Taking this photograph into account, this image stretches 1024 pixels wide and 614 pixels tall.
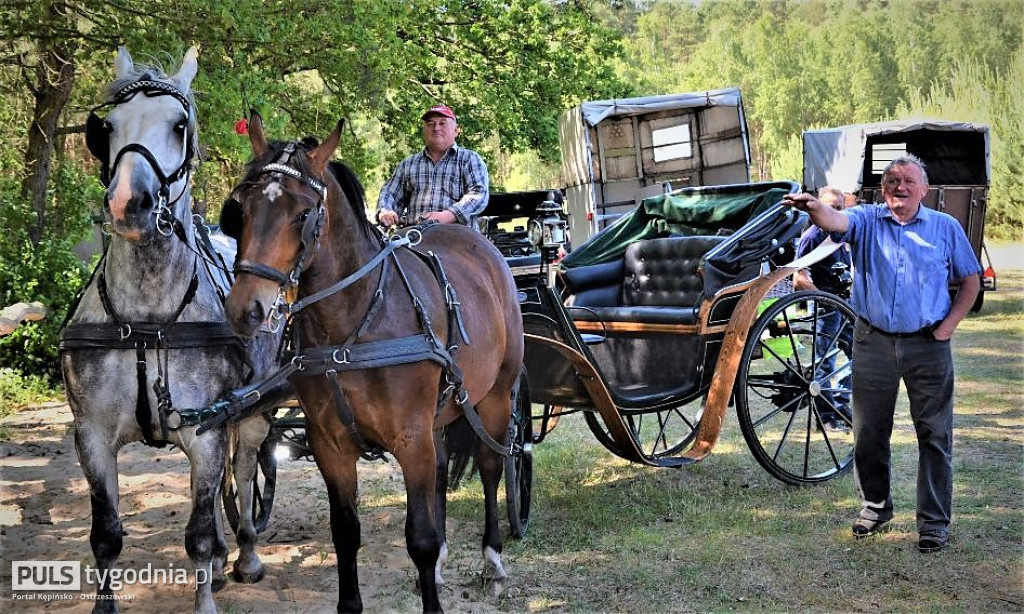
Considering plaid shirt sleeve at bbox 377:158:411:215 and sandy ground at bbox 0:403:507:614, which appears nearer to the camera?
sandy ground at bbox 0:403:507:614

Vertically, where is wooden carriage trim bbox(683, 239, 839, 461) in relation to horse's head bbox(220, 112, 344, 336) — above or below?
below

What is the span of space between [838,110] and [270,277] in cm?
4129

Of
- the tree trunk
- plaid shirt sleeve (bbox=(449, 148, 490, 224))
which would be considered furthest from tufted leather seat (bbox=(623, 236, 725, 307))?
the tree trunk

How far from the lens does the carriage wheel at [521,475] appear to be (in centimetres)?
523

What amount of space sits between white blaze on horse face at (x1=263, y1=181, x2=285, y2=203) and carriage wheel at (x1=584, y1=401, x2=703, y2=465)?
10.6ft

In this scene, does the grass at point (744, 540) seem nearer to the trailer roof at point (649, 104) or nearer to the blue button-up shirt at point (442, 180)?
the blue button-up shirt at point (442, 180)

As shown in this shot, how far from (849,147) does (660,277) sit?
41.0 feet

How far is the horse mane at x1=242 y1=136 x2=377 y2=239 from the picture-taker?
3258 mm

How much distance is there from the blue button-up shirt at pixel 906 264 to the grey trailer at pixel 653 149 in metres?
11.7

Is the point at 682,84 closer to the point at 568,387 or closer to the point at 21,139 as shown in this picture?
the point at 21,139

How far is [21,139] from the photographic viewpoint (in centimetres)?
1116

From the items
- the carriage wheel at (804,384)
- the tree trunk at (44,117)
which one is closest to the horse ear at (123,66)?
the carriage wheel at (804,384)

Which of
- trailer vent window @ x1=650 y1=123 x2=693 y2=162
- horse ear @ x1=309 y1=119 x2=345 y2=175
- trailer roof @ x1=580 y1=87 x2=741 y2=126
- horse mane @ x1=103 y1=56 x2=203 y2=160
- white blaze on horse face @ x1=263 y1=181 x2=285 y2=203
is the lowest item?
white blaze on horse face @ x1=263 y1=181 x2=285 y2=203

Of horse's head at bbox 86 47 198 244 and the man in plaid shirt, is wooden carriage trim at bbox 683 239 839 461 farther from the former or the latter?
horse's head at bbox 86 47 198 244
